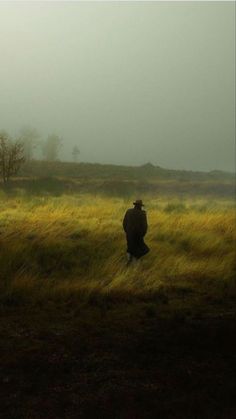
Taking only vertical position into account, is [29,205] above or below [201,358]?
above

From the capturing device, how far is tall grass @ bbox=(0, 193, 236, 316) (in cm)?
955

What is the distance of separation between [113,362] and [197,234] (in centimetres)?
953

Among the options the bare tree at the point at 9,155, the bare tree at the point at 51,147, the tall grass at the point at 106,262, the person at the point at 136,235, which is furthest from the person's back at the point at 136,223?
the bare tree at the point at 51,147

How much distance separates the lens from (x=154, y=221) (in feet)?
58.0

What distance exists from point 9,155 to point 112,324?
823 inches

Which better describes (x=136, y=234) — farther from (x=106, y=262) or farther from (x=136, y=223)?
(x=106, y=262)

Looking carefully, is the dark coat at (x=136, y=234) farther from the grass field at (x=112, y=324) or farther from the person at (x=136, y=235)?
the grass field at (x=112, y=324)

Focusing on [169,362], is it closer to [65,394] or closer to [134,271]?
[65,394]

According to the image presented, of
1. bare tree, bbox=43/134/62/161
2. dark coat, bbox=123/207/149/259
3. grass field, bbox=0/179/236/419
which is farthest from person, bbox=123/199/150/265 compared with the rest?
bare tree, bbox=43/134/62/161

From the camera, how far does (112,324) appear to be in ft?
26.1

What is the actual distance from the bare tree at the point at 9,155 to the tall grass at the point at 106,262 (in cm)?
980

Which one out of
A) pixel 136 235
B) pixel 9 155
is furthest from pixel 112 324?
pixel 9 155

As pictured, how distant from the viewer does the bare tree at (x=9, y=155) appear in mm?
27062

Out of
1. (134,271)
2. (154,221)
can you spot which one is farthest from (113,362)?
(154,221)
